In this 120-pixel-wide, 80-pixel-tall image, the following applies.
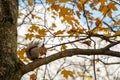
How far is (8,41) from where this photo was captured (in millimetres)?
1533

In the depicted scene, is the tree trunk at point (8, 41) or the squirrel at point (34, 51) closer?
the tree trunk at point (8, 41)

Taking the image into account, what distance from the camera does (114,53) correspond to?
142 cm

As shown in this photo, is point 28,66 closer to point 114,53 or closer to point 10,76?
point 10,76

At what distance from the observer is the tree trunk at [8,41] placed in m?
1.42

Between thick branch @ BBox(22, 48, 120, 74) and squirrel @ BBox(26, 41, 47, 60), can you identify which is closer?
thick branch @ BBox(22, 48, 120, 74)

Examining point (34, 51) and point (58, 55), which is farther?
point (34, 51)

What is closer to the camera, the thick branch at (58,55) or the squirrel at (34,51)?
the thick branch at (58,55)

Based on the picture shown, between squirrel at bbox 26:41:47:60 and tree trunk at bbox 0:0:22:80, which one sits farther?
squirrel at bbox 26:41:47:60

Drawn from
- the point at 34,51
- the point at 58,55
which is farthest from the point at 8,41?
the point at 58,55

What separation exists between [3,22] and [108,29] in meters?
0.63

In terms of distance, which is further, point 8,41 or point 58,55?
point 8,41

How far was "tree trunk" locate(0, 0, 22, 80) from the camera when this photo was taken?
4.67 ft

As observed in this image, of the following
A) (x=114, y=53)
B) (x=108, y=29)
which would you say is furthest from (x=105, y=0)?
(x=114, y=53)

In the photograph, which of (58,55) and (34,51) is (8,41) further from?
(58,55)
